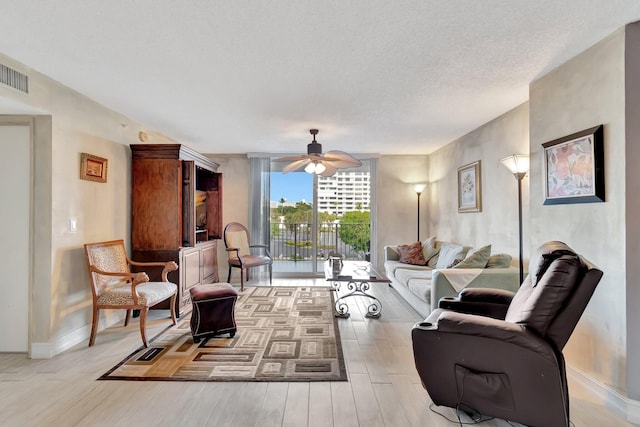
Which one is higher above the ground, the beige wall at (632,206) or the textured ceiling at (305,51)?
the textured ceiling at (305,51)

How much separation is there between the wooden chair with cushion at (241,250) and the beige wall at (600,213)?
4200mm

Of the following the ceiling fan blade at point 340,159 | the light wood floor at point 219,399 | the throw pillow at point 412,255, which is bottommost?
→ the light wood floor at point 219,399

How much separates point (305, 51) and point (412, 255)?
3.86 metres

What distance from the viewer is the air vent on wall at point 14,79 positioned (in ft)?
8.00

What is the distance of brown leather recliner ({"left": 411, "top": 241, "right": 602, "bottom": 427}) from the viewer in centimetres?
174

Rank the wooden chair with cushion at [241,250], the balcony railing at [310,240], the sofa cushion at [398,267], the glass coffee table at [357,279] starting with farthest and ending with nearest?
the balcony railing at [310,240] < the wooden chair with cushion at [241,250] < the sofa cushion at [398,267] < the glass coffee table at [357,279]

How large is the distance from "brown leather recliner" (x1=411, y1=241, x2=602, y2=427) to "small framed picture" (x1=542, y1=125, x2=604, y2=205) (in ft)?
2.25

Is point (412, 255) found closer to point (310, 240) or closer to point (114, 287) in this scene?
point (310, 240)

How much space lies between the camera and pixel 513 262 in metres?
3.62

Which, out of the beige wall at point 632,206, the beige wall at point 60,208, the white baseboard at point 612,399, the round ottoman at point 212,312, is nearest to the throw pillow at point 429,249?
the white baseboard at point 612,399

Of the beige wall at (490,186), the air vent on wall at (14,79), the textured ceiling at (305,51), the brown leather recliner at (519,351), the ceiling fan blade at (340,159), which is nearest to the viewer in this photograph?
the brown leather recliner at (519,351)

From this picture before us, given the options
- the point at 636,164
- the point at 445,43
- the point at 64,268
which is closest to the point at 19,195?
the point at 64,268

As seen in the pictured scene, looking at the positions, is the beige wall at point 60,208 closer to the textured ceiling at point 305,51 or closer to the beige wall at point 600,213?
the textured ceiling at point 305,51

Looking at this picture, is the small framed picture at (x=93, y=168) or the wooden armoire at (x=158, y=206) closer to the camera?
the small framed picture at (x=93, y=168)
